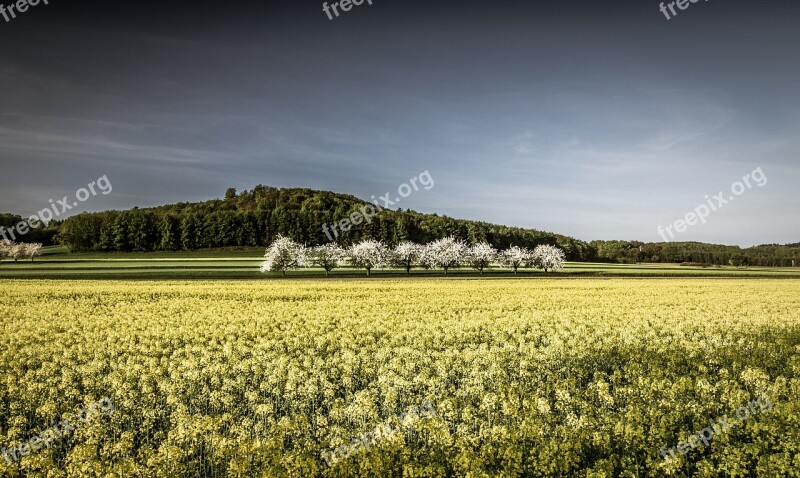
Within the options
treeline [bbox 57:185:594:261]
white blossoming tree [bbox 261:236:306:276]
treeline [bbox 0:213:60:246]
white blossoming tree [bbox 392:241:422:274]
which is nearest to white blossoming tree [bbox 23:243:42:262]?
treeline [bbox 57:185:594:261]

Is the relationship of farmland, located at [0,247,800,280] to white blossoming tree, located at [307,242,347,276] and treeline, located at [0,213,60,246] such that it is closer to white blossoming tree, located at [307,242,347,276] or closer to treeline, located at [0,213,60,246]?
white blossoming tree, located at [307,242,347,276]

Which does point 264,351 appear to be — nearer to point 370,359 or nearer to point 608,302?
point 370,359

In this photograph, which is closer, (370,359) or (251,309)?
(370,359)

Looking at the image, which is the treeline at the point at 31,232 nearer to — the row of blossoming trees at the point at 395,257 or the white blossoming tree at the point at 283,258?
the row of blossoming trees at the point at 395,257

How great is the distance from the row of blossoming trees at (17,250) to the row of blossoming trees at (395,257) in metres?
59.0

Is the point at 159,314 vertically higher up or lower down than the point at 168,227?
lower down

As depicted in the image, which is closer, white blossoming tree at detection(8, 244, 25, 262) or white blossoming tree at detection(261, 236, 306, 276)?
white blossoming tree at detection(261, 236, 306, 276)

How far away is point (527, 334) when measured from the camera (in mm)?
21562

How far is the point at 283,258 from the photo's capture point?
3263 inches

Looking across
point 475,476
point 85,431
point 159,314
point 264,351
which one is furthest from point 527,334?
point 159,314

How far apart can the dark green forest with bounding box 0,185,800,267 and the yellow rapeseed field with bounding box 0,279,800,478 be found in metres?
103

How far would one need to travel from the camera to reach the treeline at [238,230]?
11669cm

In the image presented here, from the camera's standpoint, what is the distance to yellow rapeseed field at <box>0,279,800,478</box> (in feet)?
28.0

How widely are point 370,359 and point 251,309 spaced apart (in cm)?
1804
